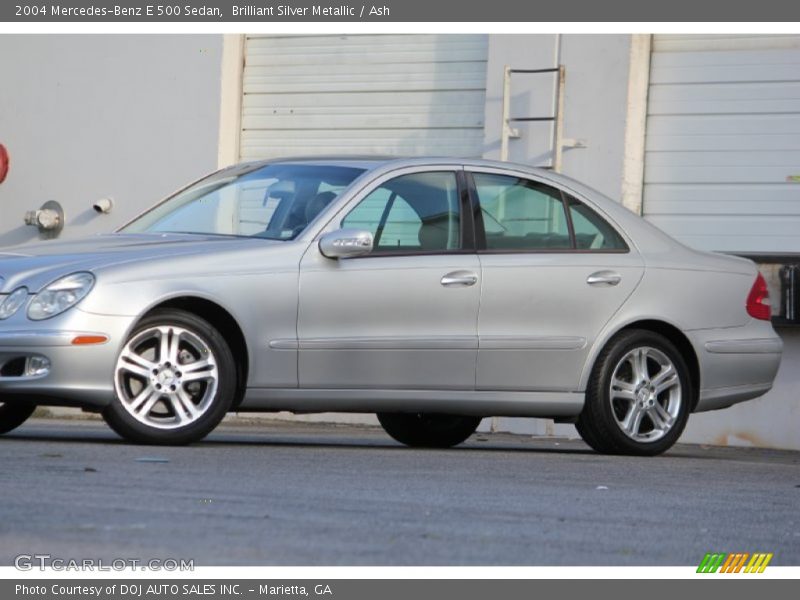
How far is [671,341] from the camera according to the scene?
33.2 ft

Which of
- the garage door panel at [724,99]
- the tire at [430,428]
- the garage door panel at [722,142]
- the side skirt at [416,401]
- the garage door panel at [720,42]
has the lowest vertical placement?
the tire at [430,428]

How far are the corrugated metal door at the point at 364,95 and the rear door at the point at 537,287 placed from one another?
570 centimetres

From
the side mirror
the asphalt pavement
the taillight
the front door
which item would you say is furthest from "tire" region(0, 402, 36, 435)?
the taillight

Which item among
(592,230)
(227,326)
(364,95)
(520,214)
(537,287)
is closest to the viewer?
(227,326)

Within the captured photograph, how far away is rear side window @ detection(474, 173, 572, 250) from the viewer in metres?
9.65

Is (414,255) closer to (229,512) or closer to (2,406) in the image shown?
(2,406)

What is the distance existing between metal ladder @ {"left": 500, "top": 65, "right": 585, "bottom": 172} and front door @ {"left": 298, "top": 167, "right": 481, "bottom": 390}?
552 centimetres

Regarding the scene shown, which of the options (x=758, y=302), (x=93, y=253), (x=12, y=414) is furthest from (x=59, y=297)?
(x=758, y=302)

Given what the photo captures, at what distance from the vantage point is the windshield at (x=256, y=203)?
9.22 metres

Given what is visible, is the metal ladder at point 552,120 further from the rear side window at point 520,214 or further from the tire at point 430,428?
the rear side window at point 520,214

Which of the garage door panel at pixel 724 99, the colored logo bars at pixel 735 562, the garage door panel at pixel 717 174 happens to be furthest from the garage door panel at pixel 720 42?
the colored logo bars at pixel 735 562

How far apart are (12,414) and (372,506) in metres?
3.68

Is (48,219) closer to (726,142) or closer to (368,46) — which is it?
(368,46)
